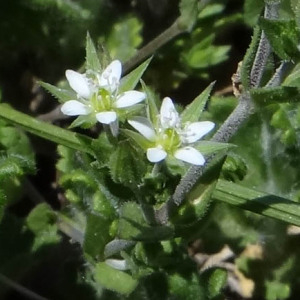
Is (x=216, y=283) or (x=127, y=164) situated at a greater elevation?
(x=127, y=164)

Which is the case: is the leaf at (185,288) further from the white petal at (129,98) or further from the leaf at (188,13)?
the leaf at (188,13)

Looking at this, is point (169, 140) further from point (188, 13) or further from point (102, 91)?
point (188, 13)

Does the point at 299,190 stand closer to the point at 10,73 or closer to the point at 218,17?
the point at 218,17

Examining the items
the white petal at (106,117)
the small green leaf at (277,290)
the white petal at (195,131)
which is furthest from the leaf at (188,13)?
the small green leaf at (277,290)

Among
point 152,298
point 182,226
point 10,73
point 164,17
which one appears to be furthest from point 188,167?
point 10,73

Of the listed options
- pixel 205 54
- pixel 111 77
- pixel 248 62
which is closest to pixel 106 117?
pixel 111 77

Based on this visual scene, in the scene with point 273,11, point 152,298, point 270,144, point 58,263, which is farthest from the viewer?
point 58,263

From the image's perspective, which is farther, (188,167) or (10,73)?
(10,73)
